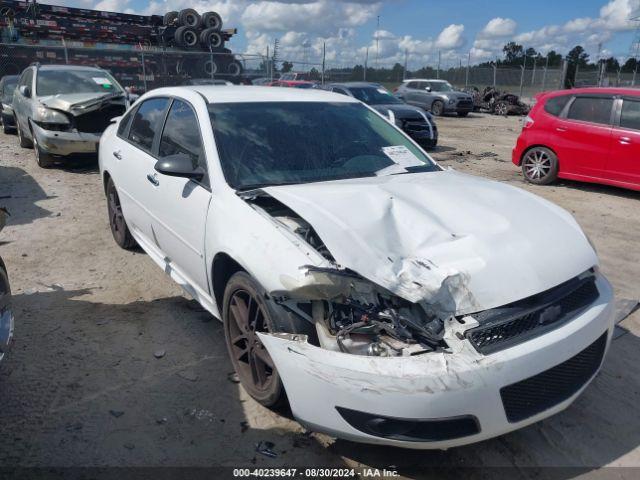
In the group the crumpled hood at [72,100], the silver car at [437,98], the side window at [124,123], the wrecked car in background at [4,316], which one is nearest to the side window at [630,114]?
the side window at [124,123]

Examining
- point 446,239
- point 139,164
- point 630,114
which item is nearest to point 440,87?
point 630,114

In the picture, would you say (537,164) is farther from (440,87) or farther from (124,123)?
(440,87)

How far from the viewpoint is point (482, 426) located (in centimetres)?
217

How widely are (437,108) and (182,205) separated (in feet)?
67.3

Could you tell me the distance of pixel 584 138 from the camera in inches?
315

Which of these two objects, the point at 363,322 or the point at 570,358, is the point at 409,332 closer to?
the point at 363,322

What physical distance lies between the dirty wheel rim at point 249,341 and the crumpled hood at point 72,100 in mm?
7254

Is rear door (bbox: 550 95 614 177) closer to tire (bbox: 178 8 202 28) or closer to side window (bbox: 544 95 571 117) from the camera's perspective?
side window (bbox: 544 95 571 117)

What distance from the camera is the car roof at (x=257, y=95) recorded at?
3.74m

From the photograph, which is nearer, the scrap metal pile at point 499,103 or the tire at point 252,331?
the tire at point 252,331

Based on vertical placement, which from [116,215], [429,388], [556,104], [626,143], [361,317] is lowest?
[116,215]

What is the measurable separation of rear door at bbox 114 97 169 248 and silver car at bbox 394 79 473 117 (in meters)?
18.2

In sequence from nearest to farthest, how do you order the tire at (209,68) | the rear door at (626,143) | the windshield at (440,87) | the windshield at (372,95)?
the rear door at (626,143) < the windshield at (372,95) < the tire at (209,68) < the windshield at (440,87)

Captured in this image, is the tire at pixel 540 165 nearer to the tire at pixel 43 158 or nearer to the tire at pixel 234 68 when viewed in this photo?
the tire at pixel 43 158
